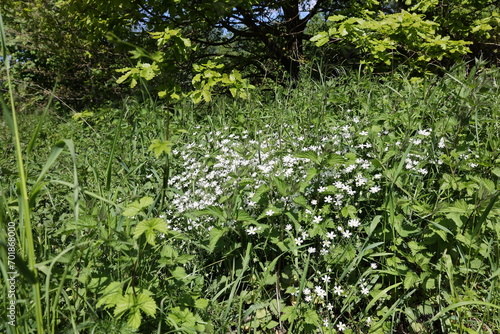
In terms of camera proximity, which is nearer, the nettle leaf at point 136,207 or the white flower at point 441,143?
the nettle leaf at point 136,207

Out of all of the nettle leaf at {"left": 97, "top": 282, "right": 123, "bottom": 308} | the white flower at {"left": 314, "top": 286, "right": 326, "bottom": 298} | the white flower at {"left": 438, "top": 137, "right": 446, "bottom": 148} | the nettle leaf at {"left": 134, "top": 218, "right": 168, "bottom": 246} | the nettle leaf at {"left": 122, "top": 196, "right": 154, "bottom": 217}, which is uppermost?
the nettle leaf at {"left": 122, "top": 196, "right": 154, "bottom": 217}

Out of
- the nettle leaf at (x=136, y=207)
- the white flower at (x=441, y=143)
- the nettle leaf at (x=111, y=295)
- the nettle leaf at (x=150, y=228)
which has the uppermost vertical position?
the nettle leaf at (x=136, y=207)

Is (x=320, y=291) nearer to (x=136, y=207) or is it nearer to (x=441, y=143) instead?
(x=136, y=207)

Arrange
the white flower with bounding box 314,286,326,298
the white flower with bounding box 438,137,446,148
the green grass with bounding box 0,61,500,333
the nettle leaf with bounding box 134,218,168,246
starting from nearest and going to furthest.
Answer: the nettle leaf with bounding box 134,218,168,246
the green grass with bounding box 0,61,500,333
the white flower with bounding box 314,286,326,298
the white flower with bounding box 438,137,446,148

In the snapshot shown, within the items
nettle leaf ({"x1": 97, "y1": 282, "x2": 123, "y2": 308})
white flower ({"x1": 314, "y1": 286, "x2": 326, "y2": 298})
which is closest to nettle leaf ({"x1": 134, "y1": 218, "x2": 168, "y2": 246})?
nettle leaf ({"x1": 97, "y1": 282, "x2": 123, "y2": 308})

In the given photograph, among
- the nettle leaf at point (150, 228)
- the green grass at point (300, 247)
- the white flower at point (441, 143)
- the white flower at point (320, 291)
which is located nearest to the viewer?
the nettle leaf at point (150, 228)

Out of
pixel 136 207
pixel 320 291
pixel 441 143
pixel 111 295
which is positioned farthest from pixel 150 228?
pixel 441 143

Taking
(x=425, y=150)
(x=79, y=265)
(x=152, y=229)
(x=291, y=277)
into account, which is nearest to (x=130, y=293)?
(x=152, y=229)

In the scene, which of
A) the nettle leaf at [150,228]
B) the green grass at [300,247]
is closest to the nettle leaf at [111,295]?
the green grass at [300,247]

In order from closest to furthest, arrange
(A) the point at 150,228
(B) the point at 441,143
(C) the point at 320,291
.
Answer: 1. (A) the point at 150,228
2. (C) the point at 320,291
3. (B) the point at 441,143

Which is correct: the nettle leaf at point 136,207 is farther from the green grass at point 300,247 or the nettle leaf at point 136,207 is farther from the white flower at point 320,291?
the white flower at point 320,291

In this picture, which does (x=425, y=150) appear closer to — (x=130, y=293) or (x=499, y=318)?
(x=499, y=318)

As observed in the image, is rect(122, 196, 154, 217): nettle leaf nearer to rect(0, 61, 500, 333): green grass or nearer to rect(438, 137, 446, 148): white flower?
rect(0, 61, 500, 333): green grass

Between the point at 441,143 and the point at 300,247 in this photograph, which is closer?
the point at 300,247
